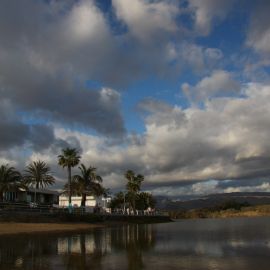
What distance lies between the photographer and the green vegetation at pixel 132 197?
5659 inches

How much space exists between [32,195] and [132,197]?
44550 mm

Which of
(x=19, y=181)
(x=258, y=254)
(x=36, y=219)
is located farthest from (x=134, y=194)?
(x=258, y=254)

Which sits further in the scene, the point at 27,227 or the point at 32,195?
the point at 32,195

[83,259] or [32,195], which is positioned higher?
[32,195]

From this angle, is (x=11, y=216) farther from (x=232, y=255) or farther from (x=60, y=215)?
(x=232, y=255)

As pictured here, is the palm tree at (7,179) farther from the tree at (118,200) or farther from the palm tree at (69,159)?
the tree at (118,200)

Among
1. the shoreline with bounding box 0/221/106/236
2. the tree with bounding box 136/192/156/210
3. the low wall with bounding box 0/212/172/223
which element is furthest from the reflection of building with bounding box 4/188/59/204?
the tree with bounding box 136/192/156/210

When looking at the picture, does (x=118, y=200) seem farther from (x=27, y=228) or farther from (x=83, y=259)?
(x=83, y=259)

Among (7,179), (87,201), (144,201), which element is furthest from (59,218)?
(144,201)

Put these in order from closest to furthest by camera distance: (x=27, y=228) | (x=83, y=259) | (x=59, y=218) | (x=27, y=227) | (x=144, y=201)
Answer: (x=83, y=259) → (x=27, y=228) → (x=27, y=227) → (x=59, y=218) → (x=144, y=201)

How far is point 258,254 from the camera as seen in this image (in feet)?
107

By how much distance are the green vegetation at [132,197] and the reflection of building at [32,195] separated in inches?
1108

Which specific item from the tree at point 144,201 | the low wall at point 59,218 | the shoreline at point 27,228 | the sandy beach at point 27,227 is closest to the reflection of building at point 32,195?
the low wall at point 59,218

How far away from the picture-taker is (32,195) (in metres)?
106
